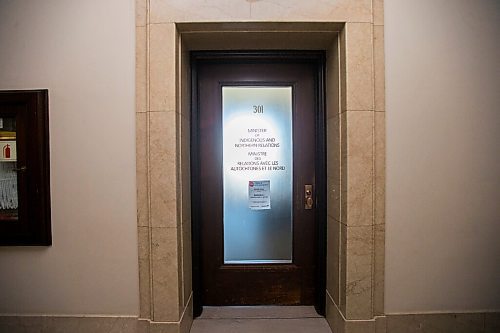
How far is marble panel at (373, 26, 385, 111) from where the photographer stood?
223 cm

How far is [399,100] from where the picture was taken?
226 centimetres

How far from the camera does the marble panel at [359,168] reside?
221 cm

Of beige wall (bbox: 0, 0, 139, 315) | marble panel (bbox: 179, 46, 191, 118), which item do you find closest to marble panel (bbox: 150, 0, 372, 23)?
marble panel (bbox: 179, 46, 191, 118)

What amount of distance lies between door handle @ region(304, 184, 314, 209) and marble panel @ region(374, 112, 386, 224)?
0.64m

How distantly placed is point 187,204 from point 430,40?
2.22 m

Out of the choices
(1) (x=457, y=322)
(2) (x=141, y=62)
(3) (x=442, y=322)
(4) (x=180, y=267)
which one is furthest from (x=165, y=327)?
(1) (x=457, y=322)

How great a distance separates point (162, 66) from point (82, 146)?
849mm

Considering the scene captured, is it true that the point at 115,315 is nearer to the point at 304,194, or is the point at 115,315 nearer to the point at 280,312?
the point at 280,312

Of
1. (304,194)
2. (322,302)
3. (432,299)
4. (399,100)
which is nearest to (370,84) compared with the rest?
(399,100)

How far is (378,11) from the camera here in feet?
7.30

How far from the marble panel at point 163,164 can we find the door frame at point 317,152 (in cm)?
44

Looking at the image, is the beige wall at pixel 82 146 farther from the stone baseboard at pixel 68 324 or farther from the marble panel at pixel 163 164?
the marble panel at pixel 163 164

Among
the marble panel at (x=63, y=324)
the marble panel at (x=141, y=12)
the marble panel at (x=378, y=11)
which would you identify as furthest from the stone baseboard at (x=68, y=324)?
the marble panel at (x=378, y=11)

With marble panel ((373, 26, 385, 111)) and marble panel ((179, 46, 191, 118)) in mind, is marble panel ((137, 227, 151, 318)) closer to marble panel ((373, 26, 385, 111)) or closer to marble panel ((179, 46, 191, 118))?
marble panel ((179, 46, 191, 118))
